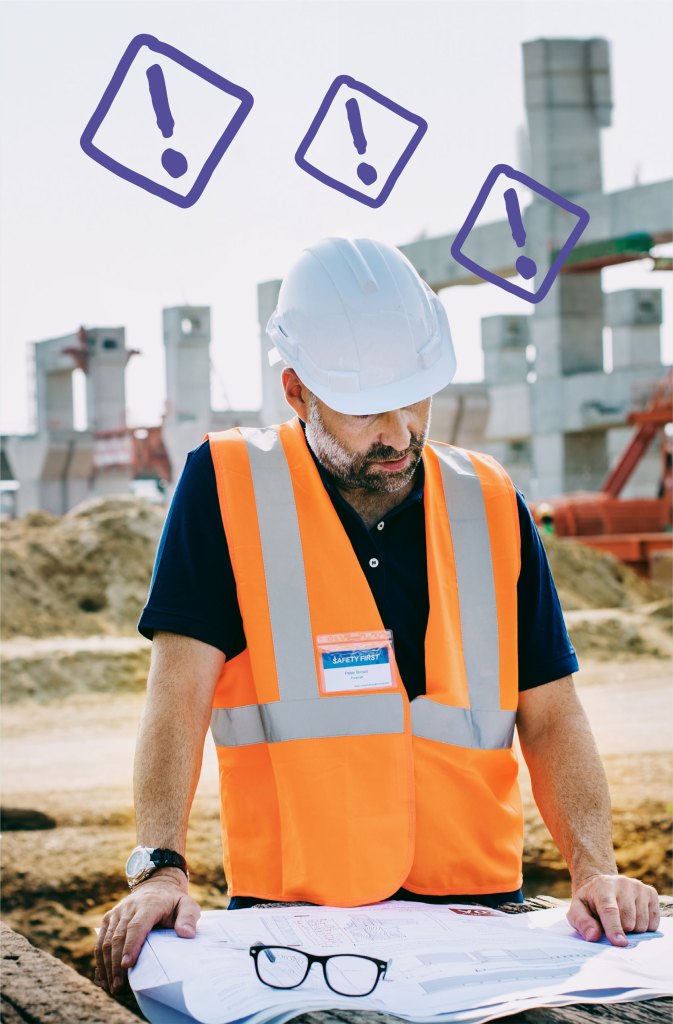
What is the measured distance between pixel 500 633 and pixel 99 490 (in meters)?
33.5

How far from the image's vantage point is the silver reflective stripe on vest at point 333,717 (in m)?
2.02

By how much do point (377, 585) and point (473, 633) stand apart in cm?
19

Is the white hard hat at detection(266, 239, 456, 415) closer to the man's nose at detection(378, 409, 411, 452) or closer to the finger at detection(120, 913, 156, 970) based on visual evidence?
the man's nose at detection(378, 409, 411, 452)

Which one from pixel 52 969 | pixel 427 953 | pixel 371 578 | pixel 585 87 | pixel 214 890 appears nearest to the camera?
pixel 427 953

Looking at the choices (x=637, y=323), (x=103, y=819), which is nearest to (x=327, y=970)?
(x=103, y=819)

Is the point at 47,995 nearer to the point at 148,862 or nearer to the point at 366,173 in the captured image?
the point at 148,862

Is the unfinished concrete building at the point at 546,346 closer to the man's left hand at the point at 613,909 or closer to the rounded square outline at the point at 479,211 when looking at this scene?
the rounded square outline at the point at 479,211

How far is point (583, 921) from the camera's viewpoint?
1886 millimetres

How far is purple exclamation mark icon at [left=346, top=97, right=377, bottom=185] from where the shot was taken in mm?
2553

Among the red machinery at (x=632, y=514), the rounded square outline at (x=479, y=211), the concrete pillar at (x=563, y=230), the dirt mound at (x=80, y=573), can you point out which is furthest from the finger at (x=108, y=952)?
the concrete pillar at (x=563, y=230)

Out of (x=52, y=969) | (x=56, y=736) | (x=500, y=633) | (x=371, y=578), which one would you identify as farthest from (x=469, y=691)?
(x=56, y=736)

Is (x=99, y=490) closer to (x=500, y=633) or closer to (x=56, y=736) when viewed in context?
(x=56, y=736)

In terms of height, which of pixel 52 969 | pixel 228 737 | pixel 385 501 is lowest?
pixel 52 969

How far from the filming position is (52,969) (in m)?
2.02
